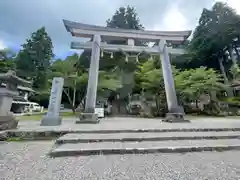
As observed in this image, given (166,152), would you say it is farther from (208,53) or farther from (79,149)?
(208,53)

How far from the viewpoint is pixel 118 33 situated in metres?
6.63

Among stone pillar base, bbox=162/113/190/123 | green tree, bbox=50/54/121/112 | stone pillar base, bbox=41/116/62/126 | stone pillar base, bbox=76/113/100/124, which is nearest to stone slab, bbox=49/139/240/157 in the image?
stone pillar base, bbox=41/116/62/126

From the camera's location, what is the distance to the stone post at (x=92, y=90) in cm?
535

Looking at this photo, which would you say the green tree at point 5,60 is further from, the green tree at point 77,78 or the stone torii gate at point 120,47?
the stone torii gate at point 120,47

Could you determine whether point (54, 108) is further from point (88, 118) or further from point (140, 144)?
point (140, 144)

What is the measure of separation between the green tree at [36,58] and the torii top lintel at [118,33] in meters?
16.6

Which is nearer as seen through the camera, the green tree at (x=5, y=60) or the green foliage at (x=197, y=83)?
the green foliage at (x=197, y=83)

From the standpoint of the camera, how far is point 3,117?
3.68 metres

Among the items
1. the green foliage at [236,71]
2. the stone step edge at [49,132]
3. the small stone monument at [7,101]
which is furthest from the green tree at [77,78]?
the green foliage at [236,71]

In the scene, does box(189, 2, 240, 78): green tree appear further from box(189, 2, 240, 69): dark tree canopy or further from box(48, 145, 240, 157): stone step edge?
box(48, 145, 240, 157): stone step edge

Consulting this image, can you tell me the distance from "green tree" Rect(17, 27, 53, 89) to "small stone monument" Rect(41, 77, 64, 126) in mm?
17432

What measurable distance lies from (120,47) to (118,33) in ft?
2.32

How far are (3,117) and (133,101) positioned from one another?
9.64 metres

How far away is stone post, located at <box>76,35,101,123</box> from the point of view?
17.5 feet
